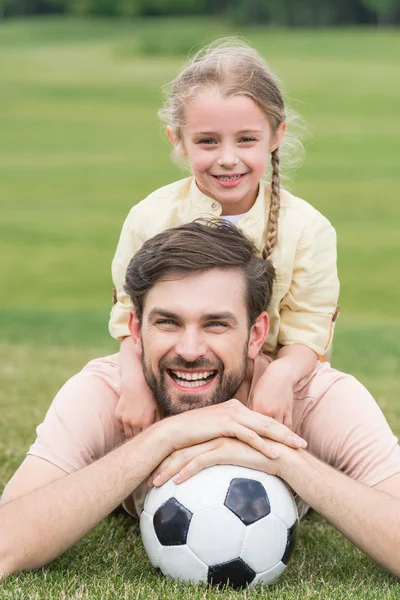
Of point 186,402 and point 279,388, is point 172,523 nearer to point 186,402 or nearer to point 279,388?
point 186,402

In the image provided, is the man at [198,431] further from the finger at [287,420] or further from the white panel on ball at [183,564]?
the white panel on ball at [183,564]

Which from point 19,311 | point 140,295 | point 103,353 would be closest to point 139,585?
point 140,295

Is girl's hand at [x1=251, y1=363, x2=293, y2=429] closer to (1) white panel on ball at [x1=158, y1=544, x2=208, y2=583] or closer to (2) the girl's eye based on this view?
(1) white panel on ball at [x1=158, y1=544, x2=208, y2=583]

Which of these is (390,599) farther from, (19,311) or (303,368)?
(19,311)

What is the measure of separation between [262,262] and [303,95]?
3187cm

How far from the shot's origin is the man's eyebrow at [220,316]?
14.8ft

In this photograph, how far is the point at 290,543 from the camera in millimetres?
4445

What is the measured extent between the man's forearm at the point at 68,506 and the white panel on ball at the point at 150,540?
152 millimetres

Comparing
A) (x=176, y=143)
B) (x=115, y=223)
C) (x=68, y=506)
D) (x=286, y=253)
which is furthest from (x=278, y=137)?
(x=115, y=223)

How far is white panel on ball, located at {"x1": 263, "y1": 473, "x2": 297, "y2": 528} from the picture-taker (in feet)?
14.4

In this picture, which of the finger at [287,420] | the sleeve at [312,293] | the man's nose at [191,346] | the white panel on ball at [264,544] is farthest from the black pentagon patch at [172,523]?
the sleeve at [312,293]

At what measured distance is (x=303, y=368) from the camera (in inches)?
196

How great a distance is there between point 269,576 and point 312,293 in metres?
1.42

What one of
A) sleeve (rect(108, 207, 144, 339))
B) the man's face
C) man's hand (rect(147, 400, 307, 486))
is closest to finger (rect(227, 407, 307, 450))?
man's hand (rect(147, 400, 307, 486))
